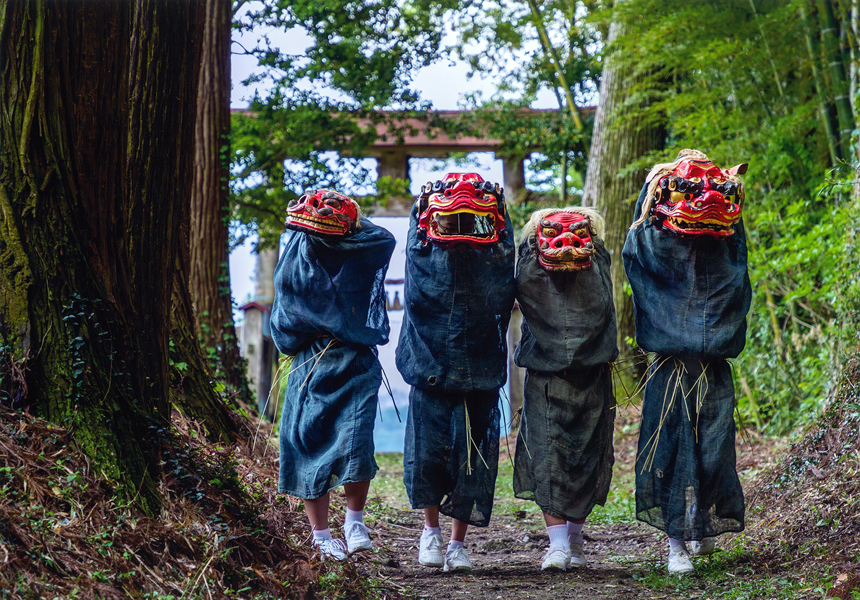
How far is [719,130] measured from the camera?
6820mm

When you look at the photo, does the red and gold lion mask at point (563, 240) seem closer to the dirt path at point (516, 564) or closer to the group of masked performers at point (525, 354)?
the group of masked performers at point (525, 354)

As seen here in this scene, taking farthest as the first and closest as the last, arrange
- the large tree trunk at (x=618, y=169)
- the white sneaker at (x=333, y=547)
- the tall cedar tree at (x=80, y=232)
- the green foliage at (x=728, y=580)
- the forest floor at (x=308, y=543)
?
the large tree trunk at (x=618, y=169), the white sneaker at (x=333, y=547), the green foliage at (x=728, y=580), the tall cedar tree at (x=80, y=232), the forest floor at (x=308, y=543)

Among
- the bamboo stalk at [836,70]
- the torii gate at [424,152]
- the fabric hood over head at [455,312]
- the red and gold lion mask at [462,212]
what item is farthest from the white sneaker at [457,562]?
the torii gate at [424,152]

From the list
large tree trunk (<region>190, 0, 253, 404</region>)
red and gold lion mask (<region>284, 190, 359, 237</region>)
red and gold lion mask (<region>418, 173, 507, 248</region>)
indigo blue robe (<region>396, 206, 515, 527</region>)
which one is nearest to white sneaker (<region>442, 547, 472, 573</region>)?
indigo blue robe (<region>396, 206, 515, 527</region>)

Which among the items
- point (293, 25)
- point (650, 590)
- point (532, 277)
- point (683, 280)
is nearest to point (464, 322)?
point (532, 277)

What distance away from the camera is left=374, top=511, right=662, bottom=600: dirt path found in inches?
139

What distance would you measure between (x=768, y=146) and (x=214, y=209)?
4754 mm

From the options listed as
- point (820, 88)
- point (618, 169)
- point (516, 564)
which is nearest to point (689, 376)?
point (516, 564)

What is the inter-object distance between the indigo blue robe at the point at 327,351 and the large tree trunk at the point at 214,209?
314 centimetres

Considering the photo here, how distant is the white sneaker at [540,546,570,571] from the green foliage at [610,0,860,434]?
2.77 m

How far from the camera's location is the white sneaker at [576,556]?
3922 mm

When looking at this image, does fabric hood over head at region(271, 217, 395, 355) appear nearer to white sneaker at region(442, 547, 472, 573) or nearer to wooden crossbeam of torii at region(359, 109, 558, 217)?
white sneaker at region(442, 547, 472, 573)

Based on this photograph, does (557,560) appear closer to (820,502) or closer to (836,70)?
(820,502)

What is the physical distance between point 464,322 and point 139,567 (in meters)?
1.80
